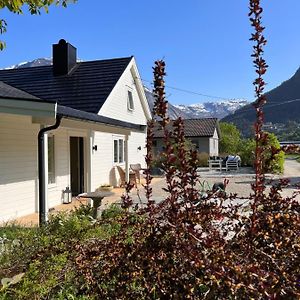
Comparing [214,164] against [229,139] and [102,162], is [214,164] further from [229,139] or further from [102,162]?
[102,162]

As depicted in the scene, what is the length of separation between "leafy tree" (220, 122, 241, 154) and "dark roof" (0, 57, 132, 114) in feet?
68.3

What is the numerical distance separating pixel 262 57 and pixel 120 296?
1576mm

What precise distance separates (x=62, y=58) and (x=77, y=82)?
6.42 ft

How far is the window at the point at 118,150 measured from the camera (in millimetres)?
17609

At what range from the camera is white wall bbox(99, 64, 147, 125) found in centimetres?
1645

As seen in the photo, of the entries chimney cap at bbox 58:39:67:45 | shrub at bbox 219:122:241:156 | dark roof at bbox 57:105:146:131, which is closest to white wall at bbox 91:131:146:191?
dark roof at bbox 57:105:146:131

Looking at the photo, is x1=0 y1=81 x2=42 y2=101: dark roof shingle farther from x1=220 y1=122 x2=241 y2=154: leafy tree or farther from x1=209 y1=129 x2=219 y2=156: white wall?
x1=209 y1=129 x2=219 y2=156: white wall

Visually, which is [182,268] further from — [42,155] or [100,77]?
[100,77]

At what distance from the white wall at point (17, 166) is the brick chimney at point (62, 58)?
8.52 meters

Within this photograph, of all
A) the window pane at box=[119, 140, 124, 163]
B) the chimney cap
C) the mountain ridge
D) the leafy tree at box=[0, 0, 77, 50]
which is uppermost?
the mountain ridge

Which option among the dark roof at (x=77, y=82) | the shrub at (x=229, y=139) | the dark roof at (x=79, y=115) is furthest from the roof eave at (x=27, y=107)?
the shrub at (x=229, y=139)

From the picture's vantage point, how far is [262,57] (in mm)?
1956

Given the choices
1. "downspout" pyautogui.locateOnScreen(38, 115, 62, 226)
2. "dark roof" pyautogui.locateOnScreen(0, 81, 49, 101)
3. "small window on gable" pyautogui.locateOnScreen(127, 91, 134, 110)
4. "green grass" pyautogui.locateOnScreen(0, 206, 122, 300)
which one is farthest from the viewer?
"small window on gable" pyautogui.locateOnScreen(127, 91, 134, 110)

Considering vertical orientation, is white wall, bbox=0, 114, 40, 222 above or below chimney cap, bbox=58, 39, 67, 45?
below
